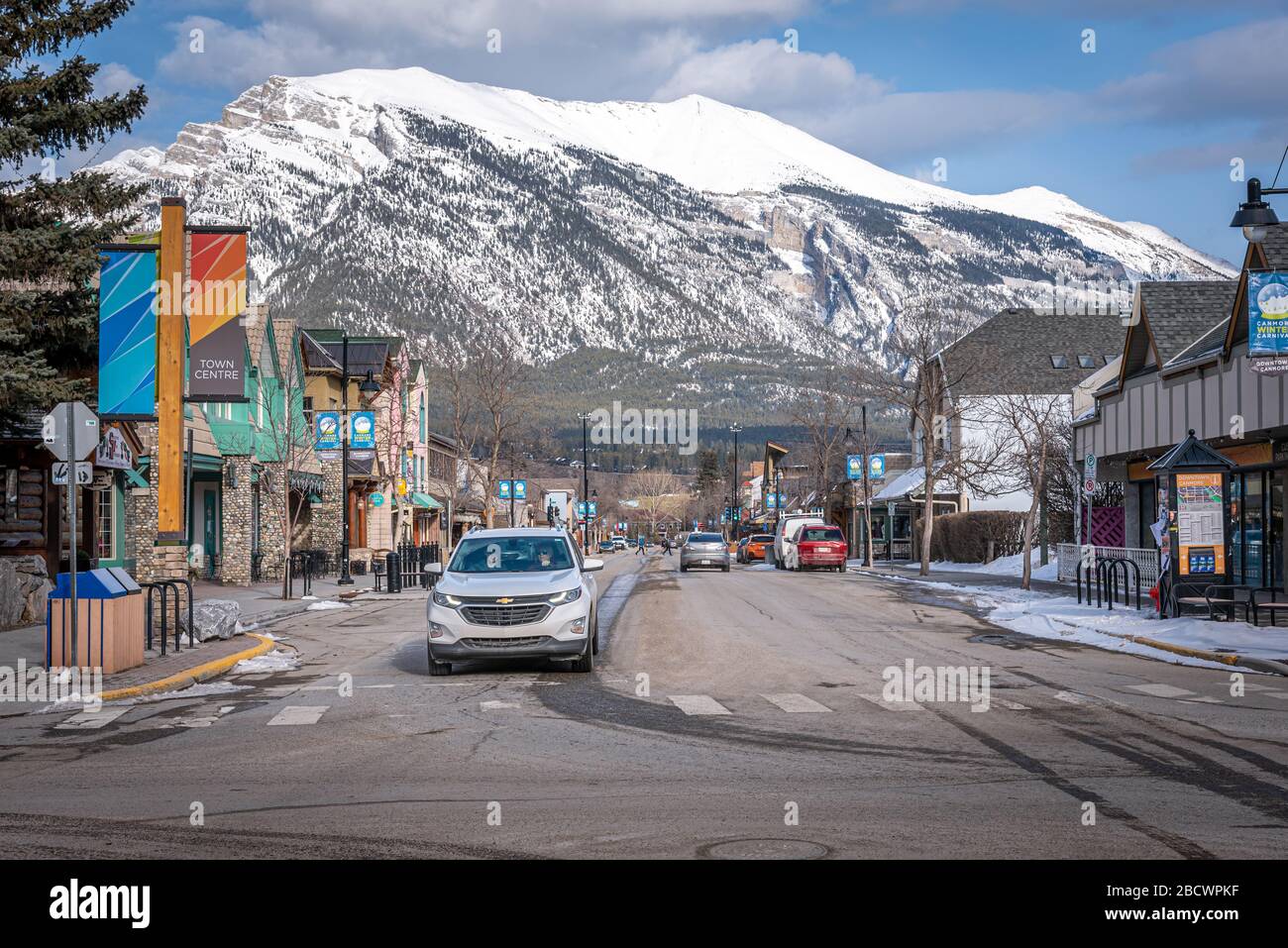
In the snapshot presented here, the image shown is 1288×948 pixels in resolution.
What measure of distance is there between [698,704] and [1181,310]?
24.6 m

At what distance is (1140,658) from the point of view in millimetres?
17469

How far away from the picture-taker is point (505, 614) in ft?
48.9

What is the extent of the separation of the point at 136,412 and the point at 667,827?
15.8 meters

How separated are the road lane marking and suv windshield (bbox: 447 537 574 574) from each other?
22.3ft

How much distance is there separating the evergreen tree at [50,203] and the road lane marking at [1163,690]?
56.3ft

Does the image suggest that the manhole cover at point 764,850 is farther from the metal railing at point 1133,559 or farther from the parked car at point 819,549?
the parked car at point 819,549

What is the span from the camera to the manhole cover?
21.2 ft

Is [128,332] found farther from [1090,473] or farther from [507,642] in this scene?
[1090,473]

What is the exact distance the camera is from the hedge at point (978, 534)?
5097 centimetres

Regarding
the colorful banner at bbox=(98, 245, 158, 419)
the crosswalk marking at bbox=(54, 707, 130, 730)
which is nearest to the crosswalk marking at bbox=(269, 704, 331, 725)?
the crosswalk marking at bbox=(54, 707, 130, 730)

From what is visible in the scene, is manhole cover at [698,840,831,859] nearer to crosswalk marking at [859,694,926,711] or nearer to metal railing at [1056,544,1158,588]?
crosswalk marking at [859,694,926,711]
